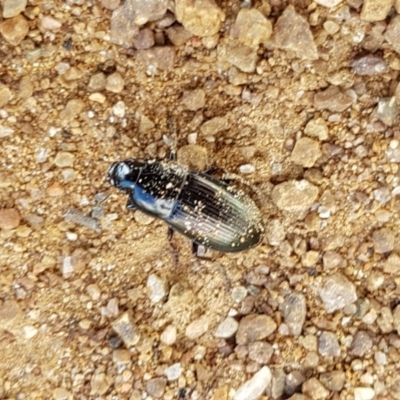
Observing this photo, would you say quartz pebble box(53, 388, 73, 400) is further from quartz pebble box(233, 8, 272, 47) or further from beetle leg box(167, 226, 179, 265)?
quartz pebble box(233, 8, 272, 47)

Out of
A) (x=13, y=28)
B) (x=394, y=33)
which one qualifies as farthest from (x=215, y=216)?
(x=13, y=28)

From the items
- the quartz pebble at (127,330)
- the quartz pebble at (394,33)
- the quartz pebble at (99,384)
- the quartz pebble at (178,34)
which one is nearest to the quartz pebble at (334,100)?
the quartz pebble at (394,33)

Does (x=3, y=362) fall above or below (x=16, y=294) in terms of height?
below

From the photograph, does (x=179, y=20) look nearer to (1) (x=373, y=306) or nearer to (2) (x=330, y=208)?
(2) (x=330, y=208)

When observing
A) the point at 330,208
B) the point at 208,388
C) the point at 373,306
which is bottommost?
the point at 208,388

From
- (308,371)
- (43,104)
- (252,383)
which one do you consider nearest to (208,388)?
(252,383)

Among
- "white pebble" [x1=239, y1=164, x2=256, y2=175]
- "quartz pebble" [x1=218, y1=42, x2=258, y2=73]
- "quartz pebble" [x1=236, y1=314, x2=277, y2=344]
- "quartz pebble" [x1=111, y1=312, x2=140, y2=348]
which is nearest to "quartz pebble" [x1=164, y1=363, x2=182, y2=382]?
"quartz pebble" [x1=111, y1=312, x2=140, y2=348]

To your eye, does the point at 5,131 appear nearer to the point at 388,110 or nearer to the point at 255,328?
the point at 255,328
